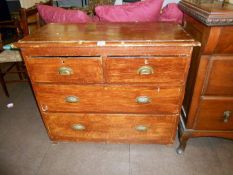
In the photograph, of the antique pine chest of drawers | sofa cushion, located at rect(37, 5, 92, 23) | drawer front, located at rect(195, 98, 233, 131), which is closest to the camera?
the antique pine chest of drawers

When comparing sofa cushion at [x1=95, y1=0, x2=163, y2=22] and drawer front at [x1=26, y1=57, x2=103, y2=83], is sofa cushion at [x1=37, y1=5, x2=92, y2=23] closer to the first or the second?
sofa cushion at [x1=95, y1=0, x2=163, y2=22]

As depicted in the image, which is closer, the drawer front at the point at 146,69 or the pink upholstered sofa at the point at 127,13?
the drawer front at the point at 146,69

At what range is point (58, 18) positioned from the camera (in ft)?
5.14

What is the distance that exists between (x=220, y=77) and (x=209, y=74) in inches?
2.8

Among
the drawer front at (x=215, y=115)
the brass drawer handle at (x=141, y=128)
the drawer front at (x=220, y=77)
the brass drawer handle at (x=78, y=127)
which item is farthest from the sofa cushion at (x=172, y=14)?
the brass drawer handle at (x=78, y=127)

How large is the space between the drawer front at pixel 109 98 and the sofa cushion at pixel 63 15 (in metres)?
0.61

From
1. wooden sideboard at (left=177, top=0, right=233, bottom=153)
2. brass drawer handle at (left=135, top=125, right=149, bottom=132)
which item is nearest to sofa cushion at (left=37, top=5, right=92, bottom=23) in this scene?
wooden sideboard at (left=177, top=0, right=233, bottom=153)

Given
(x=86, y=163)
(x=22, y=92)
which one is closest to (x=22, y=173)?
(x=86, y=163)

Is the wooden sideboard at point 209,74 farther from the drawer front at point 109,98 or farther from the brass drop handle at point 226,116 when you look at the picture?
the drawer front at point 109,98

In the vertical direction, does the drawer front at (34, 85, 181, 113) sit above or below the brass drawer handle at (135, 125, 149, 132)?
above

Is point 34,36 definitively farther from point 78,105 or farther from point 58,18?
point 78,105

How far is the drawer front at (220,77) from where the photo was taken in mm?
1094

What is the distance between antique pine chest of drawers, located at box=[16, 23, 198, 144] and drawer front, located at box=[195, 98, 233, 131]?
17 cm

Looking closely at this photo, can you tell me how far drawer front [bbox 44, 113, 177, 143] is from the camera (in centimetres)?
140
